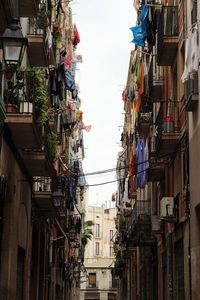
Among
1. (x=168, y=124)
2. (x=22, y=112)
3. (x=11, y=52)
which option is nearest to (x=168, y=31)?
(x=168, y=124)

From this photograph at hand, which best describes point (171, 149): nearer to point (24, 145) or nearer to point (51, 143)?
point (51, 143)

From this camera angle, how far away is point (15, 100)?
17281mm

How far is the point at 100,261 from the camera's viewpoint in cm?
9225

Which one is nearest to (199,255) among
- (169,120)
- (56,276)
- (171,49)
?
(169,120)

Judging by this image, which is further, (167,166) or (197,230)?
(167,166)

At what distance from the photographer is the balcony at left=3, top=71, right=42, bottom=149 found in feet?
55.3

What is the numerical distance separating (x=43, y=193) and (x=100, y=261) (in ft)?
226

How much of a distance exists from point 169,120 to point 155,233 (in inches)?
300

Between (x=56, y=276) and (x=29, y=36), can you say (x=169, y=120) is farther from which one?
(x=56, y=276)

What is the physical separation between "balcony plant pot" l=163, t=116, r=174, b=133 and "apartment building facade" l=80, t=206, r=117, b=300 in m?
62.1

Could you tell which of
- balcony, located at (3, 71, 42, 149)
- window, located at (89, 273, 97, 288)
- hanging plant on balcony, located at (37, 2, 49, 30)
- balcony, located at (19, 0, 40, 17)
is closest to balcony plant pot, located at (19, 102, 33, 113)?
balcony, located at (3, 71, 42, 149)

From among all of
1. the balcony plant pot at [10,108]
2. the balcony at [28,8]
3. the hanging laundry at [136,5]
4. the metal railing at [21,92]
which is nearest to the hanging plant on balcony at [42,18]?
the metal railing at [21,92]

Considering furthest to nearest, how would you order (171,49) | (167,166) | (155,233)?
(155,233) < (167,166) < (171,49)

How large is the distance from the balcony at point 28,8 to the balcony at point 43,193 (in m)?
8.17
